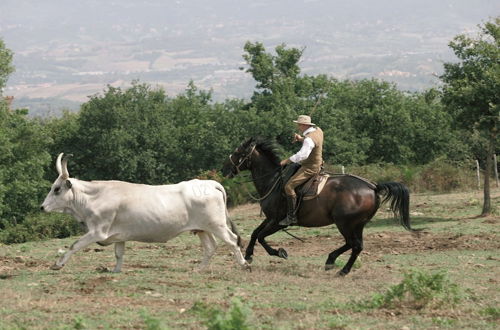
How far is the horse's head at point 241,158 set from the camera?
17.1 m

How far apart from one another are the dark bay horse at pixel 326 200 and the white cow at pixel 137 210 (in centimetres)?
164

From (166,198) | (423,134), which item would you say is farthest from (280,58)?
(166,198)

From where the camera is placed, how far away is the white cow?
14.8m

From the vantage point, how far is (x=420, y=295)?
11.5 meters

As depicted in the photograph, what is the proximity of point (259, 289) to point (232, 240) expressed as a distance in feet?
7.49

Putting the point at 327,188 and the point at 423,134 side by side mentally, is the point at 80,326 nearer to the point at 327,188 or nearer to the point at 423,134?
the point at 327,188

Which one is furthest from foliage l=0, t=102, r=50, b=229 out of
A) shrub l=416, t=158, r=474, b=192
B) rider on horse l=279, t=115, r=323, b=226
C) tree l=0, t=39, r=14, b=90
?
rider on horse l=279, t=115, r=323, b=226

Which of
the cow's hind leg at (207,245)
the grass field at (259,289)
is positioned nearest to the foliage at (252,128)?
the grass field at (259,289)

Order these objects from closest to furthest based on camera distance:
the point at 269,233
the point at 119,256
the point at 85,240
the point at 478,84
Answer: the point at 85,240
the point at 119,256
the point at 269,233
the point at 478,84

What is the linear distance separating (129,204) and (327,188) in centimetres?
396

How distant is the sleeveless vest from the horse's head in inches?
51.0

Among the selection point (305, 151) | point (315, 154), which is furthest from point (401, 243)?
point (305, 151)

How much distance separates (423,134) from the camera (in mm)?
61656

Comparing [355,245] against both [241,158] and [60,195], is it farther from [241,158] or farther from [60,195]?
[60,195]
